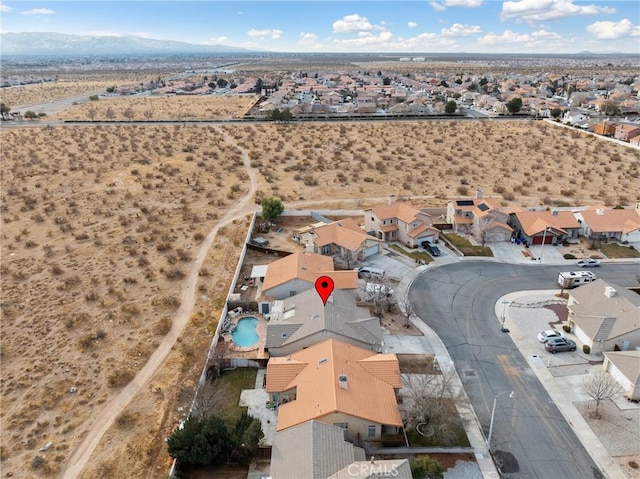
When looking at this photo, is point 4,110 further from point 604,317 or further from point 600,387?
point 600,387

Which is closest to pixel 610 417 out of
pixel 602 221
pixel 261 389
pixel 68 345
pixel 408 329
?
pixel 408 329

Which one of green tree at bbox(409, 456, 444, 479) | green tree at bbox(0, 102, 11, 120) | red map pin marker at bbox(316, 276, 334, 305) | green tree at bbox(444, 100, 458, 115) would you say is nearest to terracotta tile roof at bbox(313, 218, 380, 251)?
red map pin marker at bbox(316, 276, 334, 305)

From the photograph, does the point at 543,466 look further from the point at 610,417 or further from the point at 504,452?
the point at 610,417

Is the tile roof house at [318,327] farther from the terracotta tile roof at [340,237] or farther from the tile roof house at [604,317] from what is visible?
the tile roof house at [604,317]

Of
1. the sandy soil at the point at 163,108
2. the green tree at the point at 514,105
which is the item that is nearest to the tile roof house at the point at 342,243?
the sandy soil at the point at 163,108

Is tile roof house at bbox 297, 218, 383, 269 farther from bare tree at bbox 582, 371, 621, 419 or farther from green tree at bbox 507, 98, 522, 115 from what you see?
green tree at bbox 507, 98, 522, 115

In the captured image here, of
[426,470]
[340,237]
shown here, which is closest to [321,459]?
[426,470]
